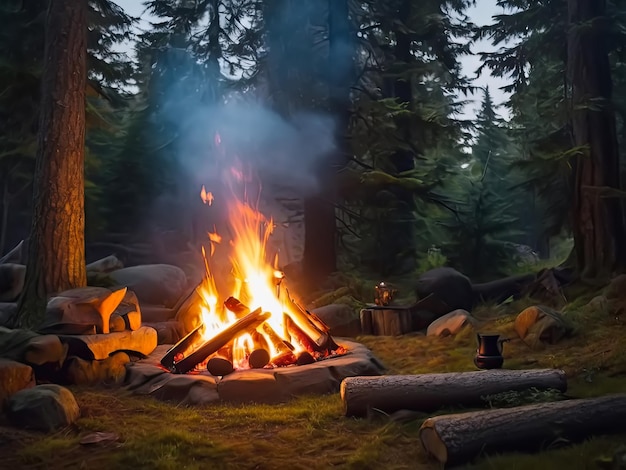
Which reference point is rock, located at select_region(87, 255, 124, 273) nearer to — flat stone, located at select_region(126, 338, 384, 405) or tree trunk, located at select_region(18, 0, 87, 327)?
tree trunk, located at select_region(18, 0, 87, 327)

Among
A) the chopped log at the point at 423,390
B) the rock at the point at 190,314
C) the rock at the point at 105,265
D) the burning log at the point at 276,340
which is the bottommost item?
the chopped log at the point at 423,390

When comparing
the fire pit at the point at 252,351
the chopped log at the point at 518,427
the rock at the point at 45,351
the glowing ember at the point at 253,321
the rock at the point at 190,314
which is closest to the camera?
the chopped log at the point at 518,427

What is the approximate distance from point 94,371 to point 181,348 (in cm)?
108

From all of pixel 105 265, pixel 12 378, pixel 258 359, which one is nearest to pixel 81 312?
pixel 12 378

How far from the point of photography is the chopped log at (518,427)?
4.01 metres

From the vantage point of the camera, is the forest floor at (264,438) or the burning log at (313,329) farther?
the burning log at (313,329)

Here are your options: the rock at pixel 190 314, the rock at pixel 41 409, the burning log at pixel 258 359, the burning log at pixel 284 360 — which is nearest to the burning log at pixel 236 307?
the burning log at pixel 284 360

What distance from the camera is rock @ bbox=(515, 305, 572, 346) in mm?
8281

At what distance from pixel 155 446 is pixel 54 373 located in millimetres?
2862

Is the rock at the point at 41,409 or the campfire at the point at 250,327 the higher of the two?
the campfire at the point at 250,327

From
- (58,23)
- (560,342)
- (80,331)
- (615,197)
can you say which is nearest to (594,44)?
(615,197)

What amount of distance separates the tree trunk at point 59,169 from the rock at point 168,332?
5.52 ft

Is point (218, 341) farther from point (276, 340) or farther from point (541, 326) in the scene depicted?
point (541, 326)

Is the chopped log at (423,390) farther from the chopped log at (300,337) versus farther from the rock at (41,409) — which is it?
the rock at (41,409)
